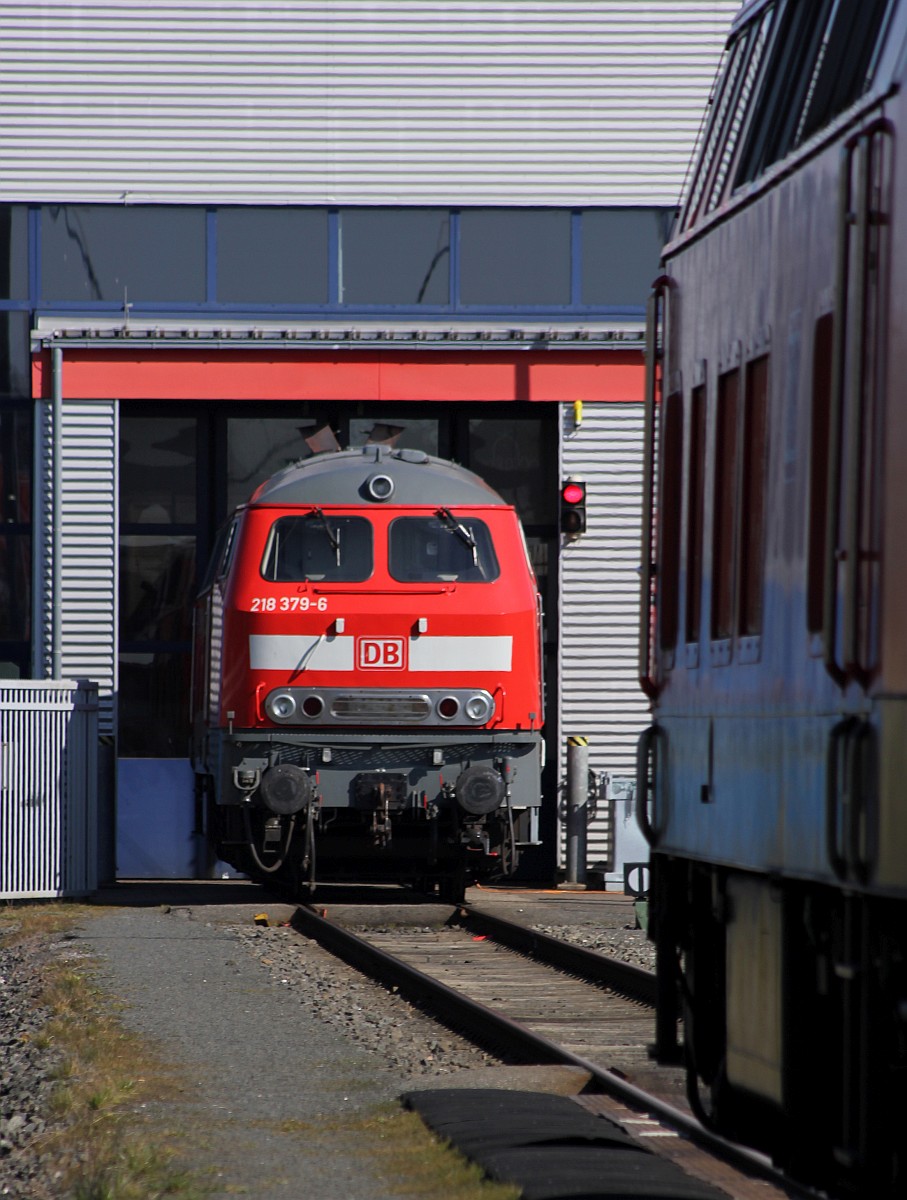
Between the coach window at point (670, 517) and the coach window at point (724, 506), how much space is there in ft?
1.67

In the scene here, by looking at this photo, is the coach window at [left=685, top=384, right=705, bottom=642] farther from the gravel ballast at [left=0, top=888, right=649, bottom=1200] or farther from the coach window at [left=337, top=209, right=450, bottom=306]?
the coach window at [left=337, top=209, right=450, bottom=306]

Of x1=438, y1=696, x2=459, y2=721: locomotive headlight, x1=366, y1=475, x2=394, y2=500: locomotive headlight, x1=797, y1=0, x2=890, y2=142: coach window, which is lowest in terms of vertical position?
x1=438, y1=696, x2=459, y2=721: locomotive headlight

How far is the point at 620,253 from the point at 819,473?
18.3m

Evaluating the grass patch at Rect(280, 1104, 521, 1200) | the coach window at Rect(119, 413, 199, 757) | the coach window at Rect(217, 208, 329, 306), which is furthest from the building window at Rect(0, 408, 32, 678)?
the grass patch at Rect(280, 1104, 521, 1200)

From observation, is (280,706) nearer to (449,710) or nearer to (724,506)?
(449,710)

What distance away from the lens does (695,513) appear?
619cm

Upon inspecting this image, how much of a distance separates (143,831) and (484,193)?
8.27m

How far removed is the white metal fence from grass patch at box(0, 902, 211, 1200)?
18.7 feet

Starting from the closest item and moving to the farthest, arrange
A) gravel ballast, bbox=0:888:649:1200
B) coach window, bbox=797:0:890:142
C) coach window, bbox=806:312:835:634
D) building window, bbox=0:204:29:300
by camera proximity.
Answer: coach window, bbox=806:312:835:634 < coach window, bbox=797:0:890:142 < gravel ballast, bbox=0:888:649:1200 < building window, bbox=0:204:29:300

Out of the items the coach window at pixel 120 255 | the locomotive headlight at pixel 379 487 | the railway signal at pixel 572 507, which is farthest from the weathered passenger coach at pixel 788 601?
the coach window at pixel 120 255

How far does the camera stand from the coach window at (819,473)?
15.4ft

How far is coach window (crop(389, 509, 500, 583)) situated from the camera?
1648cm

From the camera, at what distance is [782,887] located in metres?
4.98

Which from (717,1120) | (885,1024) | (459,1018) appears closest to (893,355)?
(885,1024)
